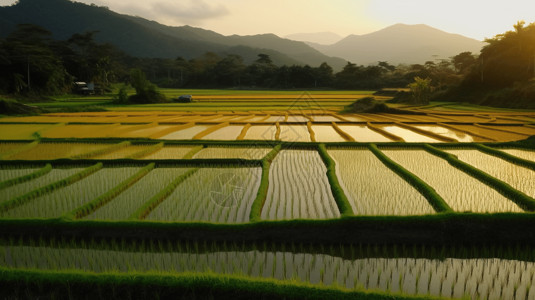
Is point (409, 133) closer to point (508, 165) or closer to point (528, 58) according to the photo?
point (508, 165)

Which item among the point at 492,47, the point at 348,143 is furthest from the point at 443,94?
the point at 348,143

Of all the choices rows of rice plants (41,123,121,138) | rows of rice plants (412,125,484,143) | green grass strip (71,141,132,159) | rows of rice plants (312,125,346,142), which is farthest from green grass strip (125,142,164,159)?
rows of rice plants (412,125,484,143)

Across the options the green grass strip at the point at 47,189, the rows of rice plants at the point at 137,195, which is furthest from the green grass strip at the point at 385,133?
the green grass strip at the point at 47,189

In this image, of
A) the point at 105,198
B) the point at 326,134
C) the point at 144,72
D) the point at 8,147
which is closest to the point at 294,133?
the point at 326,134

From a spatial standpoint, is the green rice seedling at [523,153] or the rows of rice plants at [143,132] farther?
the rows of rice plants at [143,132]

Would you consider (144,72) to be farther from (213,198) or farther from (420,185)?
(420,185)

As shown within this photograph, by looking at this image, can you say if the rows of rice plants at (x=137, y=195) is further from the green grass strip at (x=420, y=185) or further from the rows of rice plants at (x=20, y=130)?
the rows of rice plants at (x=20, y=130)
